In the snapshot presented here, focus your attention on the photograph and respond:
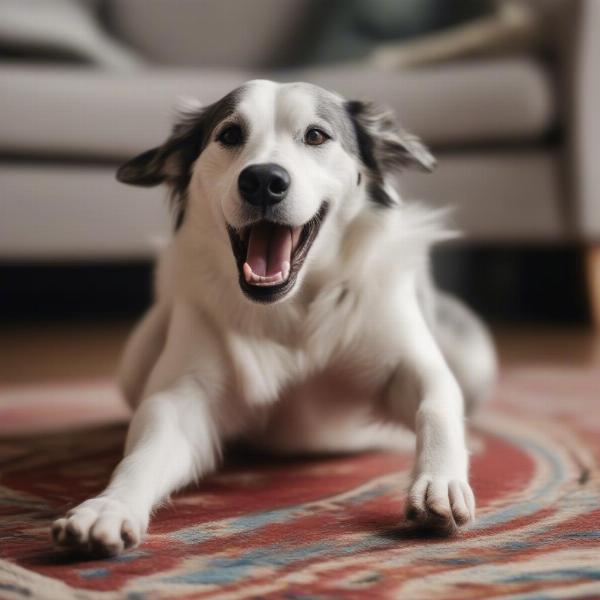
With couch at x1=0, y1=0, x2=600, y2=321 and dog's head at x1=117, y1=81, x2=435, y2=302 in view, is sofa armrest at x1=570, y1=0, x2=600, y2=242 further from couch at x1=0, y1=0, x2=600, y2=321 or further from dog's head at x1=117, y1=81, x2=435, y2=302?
dog's head at x1=117, y1=81, x2=435, y2=302

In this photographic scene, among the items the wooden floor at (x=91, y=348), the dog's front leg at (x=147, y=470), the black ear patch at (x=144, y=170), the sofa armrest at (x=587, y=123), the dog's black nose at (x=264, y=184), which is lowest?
the dog's front leg at (x=147, y=470)


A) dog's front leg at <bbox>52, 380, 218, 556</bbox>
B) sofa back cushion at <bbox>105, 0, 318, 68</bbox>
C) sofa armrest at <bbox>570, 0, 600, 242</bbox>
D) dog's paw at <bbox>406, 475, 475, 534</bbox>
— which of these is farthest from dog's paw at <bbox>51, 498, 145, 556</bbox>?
sofa back cushion at <bbox>105, 0, 318, 68</bbox>

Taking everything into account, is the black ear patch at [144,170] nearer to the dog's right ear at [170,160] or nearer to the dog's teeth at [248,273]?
the dog's right ear at [170,160]

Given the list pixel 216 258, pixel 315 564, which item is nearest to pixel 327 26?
pixel 216 258

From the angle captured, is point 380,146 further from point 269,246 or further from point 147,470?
point 147,470

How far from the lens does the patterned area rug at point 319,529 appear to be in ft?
2.84

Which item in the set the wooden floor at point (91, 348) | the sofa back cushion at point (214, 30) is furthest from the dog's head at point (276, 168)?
the sofa back cushion at point (214, 30)

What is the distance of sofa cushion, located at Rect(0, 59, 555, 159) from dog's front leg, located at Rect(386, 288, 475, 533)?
148cm

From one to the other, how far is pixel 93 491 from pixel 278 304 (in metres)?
0.38

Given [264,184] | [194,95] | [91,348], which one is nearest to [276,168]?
[264,184]

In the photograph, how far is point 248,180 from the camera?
120cm

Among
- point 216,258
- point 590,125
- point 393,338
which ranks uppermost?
point 590,125

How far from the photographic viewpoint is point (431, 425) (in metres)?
1.17

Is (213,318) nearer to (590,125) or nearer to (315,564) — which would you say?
(315,564)
